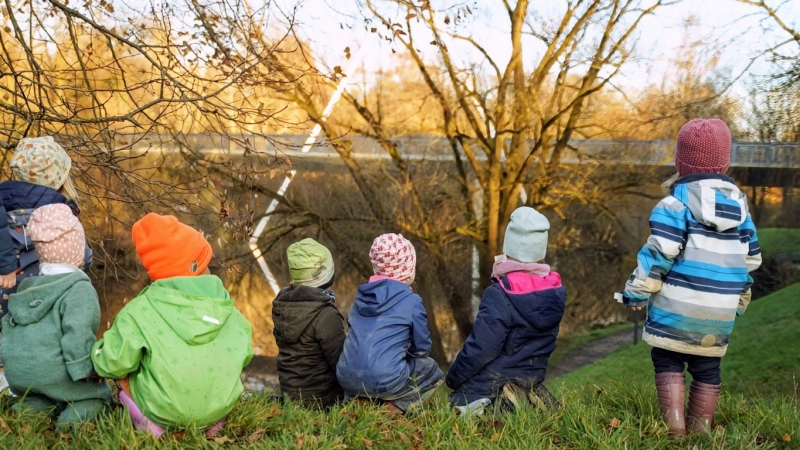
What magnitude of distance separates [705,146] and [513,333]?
125cm

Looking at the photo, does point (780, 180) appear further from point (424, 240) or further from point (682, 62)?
point (424, 240)

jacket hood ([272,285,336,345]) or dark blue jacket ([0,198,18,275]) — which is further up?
dark blue jacket ([0,198,18,275])

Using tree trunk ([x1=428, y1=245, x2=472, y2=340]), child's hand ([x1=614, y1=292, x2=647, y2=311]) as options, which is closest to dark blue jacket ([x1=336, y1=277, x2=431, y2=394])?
child's hand ([x1=614, y1=292, x2=647, y2=311])

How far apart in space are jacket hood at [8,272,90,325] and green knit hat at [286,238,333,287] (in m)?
1.18

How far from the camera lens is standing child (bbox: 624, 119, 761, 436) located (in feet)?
10.7

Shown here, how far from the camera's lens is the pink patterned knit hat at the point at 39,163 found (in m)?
3.56

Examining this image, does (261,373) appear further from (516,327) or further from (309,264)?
(516,327)

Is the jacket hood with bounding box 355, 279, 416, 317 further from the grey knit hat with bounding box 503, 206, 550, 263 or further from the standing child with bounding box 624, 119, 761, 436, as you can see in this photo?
the standing child with bounding box 624, 119, 761, 436

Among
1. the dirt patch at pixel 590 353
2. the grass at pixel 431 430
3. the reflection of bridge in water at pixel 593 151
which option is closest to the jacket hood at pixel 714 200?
the grass at pixel 431 430

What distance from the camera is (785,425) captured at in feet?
11.1

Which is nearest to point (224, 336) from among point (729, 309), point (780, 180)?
point (729, 309)

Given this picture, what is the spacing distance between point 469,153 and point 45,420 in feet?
27.1

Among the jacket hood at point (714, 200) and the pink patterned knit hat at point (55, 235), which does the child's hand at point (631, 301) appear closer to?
the jacket hood at point (714, 200)

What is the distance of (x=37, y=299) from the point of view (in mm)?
2918
